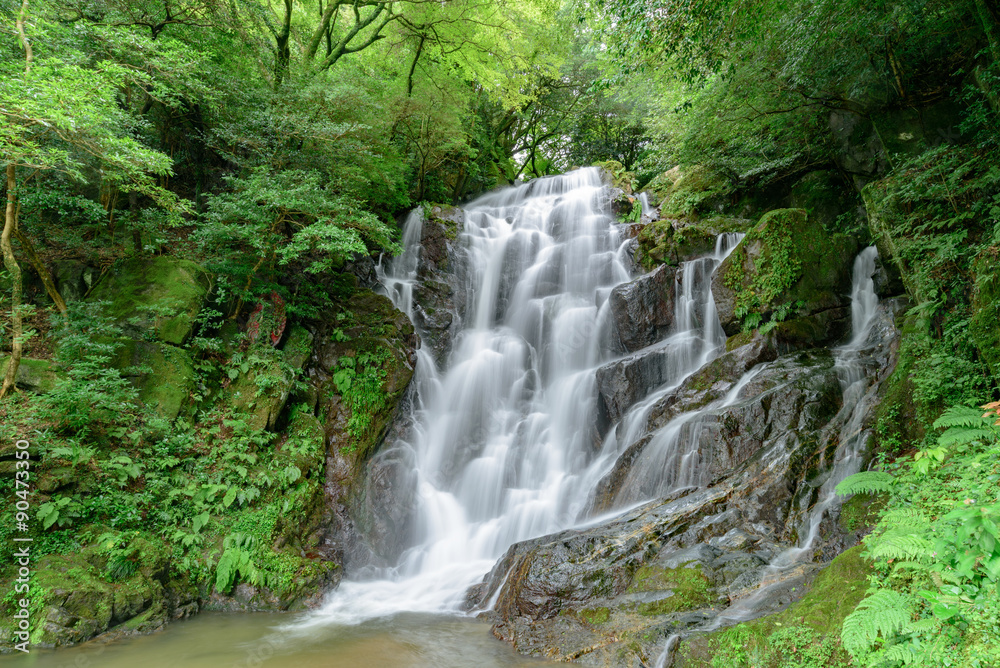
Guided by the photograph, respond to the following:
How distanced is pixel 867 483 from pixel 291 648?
20.5ft

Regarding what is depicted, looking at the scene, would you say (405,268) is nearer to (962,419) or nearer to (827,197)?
(827,197)

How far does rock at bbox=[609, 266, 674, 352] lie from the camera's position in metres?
11.3

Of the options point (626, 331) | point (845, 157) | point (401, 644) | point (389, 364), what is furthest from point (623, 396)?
point (845, 157)

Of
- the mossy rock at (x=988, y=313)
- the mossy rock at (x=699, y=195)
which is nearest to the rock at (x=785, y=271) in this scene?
the mossy rock at (x=988, y=313)

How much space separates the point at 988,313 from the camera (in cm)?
505

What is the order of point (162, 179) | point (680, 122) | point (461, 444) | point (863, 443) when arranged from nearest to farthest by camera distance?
point (863, 443), point (461, 444), point (162, 179), point (680, 122)

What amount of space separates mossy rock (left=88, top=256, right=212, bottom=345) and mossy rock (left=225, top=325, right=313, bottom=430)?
1.17 metres

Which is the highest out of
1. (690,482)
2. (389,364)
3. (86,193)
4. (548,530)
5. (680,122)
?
(680,122)

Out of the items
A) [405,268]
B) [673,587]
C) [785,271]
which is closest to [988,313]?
[673,587]

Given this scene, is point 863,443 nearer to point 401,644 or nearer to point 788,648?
point 788,648

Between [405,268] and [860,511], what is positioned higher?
[405,268]

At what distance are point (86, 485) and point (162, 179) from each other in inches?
303

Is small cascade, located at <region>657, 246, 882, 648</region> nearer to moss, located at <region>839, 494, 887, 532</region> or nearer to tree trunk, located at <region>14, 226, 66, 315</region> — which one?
moss, located at <region>839, 494, 887, 532</region>

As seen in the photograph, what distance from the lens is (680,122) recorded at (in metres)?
12.6
